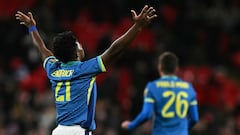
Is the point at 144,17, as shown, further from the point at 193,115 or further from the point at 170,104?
the point at 193,115

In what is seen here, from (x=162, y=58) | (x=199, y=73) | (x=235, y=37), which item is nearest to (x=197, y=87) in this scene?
(x=199, y=73)

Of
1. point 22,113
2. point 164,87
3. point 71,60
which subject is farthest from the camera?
point 22,113

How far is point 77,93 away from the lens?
22.8 ft

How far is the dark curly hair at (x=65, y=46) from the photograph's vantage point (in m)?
6.95

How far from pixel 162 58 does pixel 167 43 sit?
6.19 metres

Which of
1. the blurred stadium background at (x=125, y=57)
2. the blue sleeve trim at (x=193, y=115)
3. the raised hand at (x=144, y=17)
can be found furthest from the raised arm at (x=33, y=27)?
the blurred stadium background at (x=125, y=57)

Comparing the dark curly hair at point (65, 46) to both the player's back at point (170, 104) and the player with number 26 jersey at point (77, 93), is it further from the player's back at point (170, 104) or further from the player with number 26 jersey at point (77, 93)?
the player's back at point (170, 104)

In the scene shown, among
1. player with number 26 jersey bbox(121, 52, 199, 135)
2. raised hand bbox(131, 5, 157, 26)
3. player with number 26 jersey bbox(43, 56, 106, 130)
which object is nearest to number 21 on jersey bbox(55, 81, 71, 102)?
player with number 26 jersey bbox(43, 56, 106, 130)

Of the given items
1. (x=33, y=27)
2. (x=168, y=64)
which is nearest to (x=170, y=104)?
(x=168, y=64)

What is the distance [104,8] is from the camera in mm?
16062

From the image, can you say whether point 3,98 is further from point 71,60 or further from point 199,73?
point 71,60

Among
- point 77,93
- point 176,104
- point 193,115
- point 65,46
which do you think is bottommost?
point 193,115

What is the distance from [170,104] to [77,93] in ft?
8.05

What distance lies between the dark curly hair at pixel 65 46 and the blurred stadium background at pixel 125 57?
17.4 ft
